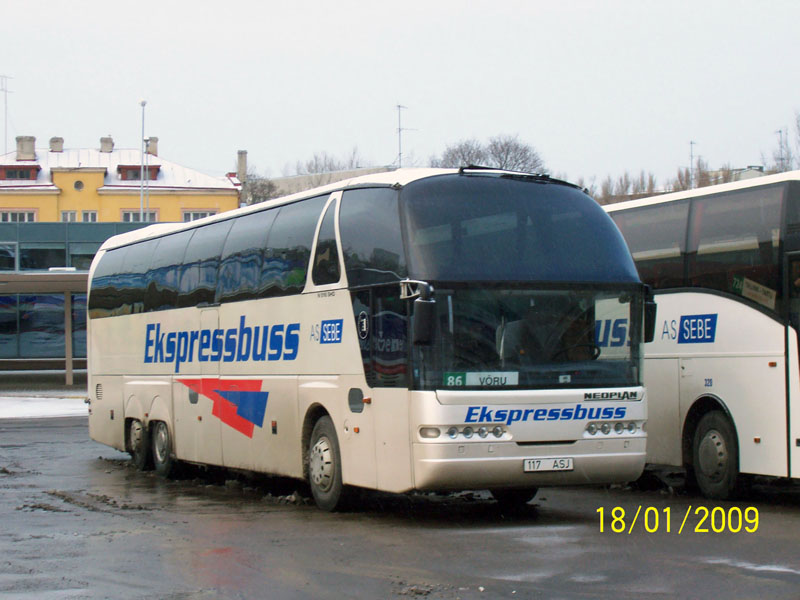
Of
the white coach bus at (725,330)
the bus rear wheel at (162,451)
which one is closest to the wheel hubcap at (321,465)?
the white coach bus at (725,330)

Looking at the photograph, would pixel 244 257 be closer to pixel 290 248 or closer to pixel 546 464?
pixel 290 248

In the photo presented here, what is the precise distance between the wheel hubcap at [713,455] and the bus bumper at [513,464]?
6.84 ft

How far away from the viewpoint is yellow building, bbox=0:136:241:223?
255ft

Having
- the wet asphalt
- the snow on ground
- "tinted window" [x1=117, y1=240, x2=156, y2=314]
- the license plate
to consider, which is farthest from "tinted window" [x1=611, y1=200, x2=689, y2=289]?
the snow on ground

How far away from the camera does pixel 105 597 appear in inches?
309

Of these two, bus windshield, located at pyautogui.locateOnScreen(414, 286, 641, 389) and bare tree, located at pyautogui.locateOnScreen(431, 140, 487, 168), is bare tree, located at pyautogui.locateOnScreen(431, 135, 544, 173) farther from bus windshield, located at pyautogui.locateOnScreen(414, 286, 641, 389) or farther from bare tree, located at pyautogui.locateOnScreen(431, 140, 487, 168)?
bus windshield, located at pyautogui.locateOnScreen(414, 286, 641, 389)

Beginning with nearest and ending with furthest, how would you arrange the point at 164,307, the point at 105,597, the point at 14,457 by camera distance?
the point at 105,597 < the point at 164,307 < the point at 14,457

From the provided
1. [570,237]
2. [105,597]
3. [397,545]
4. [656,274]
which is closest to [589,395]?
[570,237]

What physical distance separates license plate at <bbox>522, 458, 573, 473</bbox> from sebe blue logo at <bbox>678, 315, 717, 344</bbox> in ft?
10.7

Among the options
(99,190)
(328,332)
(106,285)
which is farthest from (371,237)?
(99,190)

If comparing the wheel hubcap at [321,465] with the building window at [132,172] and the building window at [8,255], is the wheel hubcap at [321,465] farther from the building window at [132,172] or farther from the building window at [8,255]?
the building window at [132,172]

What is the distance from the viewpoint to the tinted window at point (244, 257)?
14.9 metres

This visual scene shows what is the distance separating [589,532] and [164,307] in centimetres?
911

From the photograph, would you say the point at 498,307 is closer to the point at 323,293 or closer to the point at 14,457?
the point at 323,293
